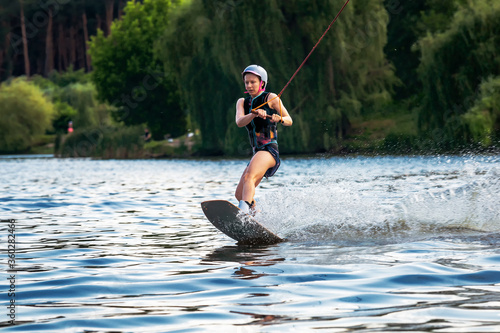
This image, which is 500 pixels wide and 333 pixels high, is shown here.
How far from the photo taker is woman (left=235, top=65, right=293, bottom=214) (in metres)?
7.64

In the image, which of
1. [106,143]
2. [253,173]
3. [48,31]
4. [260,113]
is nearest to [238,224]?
[253,173]

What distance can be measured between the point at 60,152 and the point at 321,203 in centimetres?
4494

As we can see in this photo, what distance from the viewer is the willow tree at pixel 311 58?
29344 mm

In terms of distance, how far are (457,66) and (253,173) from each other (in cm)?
2142

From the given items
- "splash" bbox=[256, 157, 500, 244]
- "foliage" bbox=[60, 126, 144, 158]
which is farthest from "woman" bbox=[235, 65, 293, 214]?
"foliage" bbox=[60, 126, 144, 158]

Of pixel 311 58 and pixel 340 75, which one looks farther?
pixel 340 75

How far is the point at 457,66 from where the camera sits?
2731 centimetres

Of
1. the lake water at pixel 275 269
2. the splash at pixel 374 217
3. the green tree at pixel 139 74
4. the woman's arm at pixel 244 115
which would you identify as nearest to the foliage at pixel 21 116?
the green tree at pixel 139 74

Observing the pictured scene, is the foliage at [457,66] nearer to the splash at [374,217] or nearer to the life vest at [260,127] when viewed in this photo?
the splash at [374,217]

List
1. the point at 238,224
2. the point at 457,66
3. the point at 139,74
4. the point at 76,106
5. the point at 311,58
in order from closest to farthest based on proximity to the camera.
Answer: the point at 238,224 < the point at 457,66 < the point at 311,58 < the point at 139,74 < the point at 76,106

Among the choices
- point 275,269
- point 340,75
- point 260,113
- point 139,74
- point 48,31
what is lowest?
point 275,269

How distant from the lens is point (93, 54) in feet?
185

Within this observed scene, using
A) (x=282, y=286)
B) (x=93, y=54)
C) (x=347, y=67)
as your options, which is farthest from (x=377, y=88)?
(x=93, y=54)

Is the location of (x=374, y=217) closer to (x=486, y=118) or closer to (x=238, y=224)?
(x=238, y=224)
